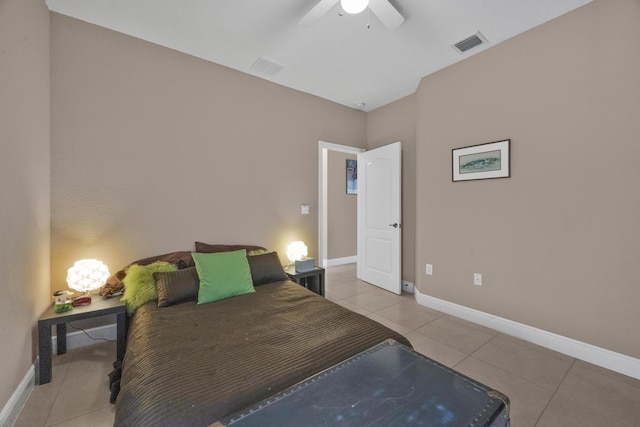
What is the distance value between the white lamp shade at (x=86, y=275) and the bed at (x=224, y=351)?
472 mm

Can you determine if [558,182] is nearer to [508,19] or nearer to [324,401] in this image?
[508,19]

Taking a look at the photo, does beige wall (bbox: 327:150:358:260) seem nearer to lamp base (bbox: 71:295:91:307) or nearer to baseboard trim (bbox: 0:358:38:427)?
lamp base (bbox: 71:295:91:307)

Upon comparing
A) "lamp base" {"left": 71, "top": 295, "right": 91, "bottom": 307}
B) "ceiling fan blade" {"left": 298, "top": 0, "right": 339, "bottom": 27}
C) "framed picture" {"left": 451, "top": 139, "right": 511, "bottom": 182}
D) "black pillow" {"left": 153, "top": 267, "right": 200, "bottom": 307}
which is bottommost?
"lamp base" {"left": 71, "top": 295, "right": 91, "bottom": 307}

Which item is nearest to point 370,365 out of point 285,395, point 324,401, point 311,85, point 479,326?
point 324,401

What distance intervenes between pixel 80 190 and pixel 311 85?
2.68 meters

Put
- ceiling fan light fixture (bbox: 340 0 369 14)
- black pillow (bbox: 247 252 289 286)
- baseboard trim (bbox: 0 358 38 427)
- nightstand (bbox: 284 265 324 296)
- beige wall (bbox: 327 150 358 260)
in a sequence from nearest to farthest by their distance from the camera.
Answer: baseboard trim (bbox: 0 358 38 427) < ceiling fan light fixture (bbox: 340 0 369 14) < black pillow (bbox: 247 252 289 286) < nightstand (bbox: 284 265 324 296) < beige wall (bbox: 327 150 358 260)

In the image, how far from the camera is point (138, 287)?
2.08 meters

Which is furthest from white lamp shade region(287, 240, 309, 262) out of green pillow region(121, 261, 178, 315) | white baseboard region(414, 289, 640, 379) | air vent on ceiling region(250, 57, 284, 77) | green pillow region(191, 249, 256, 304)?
air vent on ceiling region(250, 57, 284, 77)

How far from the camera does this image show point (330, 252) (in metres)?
5.37

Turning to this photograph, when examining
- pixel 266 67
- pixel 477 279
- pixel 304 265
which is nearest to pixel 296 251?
pixel 304 265

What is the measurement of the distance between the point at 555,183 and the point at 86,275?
12.9ft

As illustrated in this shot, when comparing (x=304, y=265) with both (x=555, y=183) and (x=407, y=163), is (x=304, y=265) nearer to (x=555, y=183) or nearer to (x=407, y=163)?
(x=407, y=163)

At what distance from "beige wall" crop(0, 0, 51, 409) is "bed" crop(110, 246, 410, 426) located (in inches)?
23.9

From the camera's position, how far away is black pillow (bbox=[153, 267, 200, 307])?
6.57 ft
